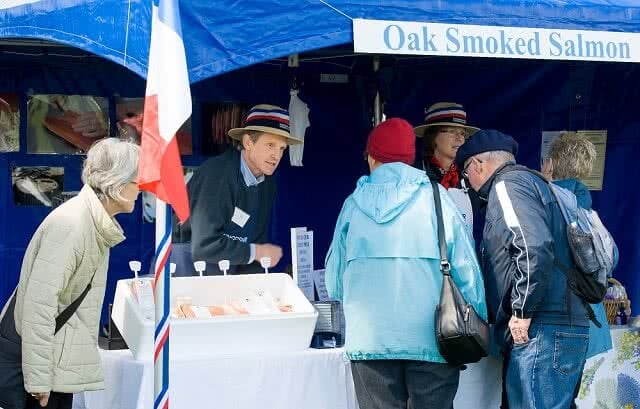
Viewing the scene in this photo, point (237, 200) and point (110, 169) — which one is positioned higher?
point (110, 169)

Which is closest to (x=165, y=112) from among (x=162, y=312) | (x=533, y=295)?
(x=162, y=312)

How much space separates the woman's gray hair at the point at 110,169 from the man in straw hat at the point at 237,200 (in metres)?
0.94

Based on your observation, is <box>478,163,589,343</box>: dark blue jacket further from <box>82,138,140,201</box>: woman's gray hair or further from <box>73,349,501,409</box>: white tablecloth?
<box>82,138,140,201</box>: woman's gray hair

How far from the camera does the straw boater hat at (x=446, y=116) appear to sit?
509 cm

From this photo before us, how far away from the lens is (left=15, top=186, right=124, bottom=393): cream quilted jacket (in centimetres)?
304

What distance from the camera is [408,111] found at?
18.4ft

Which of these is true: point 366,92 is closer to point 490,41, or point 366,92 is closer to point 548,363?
point 490,41

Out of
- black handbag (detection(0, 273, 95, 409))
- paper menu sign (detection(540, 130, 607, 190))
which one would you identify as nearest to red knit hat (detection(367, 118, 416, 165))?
black handbag (detection(0, 273, 95, 409))

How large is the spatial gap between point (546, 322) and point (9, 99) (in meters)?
3.07

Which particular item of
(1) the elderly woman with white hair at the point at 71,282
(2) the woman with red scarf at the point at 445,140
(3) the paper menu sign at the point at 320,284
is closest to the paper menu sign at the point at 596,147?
(2) the woman with red scarf at the point at 445,140

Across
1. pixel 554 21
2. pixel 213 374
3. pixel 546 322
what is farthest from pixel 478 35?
pixel 213 374

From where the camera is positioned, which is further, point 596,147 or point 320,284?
point 596,147

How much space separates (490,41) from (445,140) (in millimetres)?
1261

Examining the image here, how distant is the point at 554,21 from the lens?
397 cm
